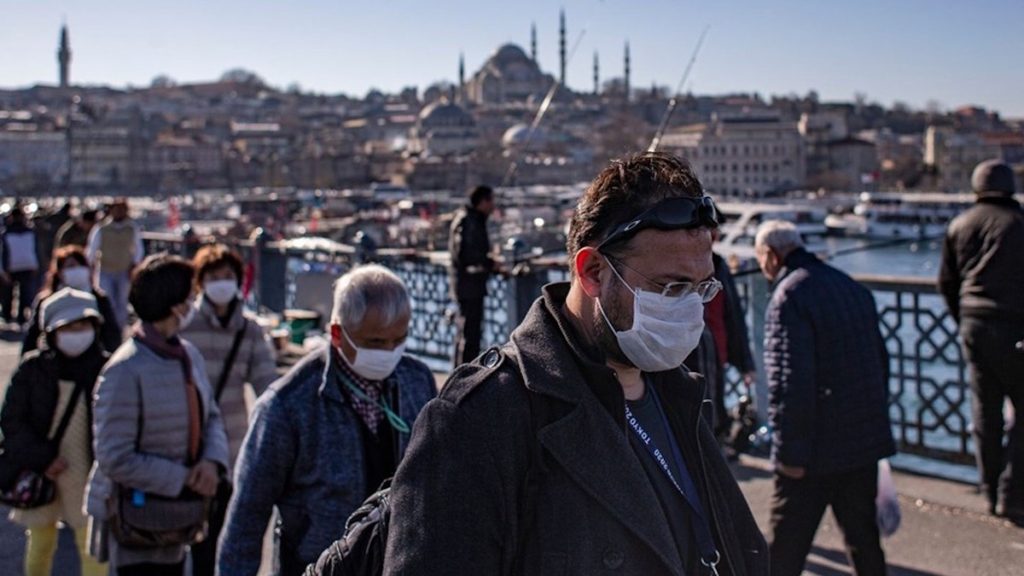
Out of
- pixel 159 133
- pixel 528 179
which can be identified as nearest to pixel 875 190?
pixel 528 179

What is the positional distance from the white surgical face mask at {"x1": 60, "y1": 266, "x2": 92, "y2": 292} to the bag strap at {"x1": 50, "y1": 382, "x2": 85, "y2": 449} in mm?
2238

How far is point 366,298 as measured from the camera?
2350mm

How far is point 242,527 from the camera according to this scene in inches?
90.8

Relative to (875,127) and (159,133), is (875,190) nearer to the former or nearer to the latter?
(875,127)

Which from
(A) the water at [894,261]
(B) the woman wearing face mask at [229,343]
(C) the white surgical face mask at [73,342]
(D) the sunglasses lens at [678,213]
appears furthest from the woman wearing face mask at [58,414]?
(A) the water at [894,261]

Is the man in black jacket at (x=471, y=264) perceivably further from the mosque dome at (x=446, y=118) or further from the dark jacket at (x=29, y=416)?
the mosque dome at (x=446, y=118)

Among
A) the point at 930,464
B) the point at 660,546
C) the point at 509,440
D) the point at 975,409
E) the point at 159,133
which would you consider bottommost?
the point at 930,464

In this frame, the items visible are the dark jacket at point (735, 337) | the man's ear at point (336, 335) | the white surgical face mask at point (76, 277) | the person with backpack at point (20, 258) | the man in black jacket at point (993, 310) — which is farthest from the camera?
the person with backpack at point (20, 258)

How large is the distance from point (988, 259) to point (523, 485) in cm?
282

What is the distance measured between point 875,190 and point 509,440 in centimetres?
8822

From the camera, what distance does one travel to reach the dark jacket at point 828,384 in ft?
9.82

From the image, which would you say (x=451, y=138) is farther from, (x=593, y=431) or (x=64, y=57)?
(x=593, y=431)

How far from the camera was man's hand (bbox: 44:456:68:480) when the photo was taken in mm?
3219

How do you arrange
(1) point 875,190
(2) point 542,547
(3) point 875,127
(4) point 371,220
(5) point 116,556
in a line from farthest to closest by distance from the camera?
(3) point 875,127 → (1) point 875,190 → (4) point 371,220 → (5) point 116,556 → (2) point 542,547
